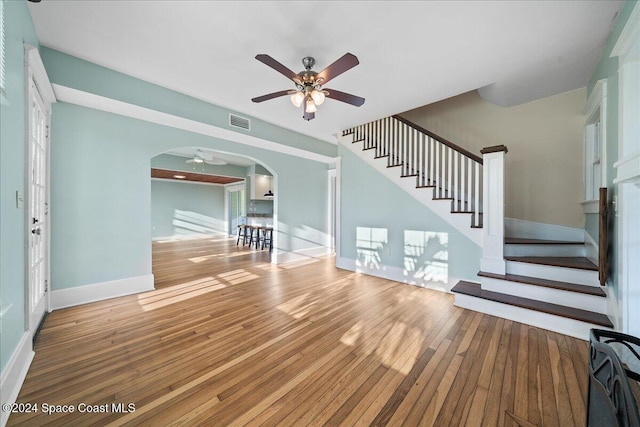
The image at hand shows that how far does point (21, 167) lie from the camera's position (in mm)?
1741

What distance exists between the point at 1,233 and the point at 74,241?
1.92 meters

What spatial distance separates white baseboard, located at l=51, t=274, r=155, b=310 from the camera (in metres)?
2.81

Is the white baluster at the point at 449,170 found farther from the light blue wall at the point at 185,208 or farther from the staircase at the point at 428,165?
the light blue wall at the point at 185,208

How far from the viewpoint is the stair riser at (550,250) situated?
123 inches

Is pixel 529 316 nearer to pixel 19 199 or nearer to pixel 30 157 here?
pixel 19 199

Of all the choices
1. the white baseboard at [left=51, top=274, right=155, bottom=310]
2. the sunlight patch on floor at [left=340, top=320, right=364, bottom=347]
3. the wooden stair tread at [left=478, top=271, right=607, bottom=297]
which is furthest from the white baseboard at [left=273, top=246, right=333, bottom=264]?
the wooden stair tread at [left=478, top=271, right=607, bottom=297]

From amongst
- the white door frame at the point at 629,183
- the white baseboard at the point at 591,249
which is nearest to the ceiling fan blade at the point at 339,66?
the white door frame at the point at 629,183

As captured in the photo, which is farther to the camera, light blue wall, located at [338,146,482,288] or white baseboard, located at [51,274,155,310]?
light blue wall, located at [338,146,482,288]

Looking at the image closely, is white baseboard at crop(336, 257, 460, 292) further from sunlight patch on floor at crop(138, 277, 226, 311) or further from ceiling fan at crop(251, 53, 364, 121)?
ceiling fan at crop(251, 53, 364, 121)

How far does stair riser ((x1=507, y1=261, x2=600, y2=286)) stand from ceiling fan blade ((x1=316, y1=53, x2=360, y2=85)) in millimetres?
2988

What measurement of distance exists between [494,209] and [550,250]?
105 cm

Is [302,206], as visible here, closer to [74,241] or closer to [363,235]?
[363,235]

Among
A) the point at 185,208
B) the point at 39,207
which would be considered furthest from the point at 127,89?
the point at 185,208

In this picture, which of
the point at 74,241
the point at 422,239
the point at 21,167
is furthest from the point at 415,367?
the point at 74,241
